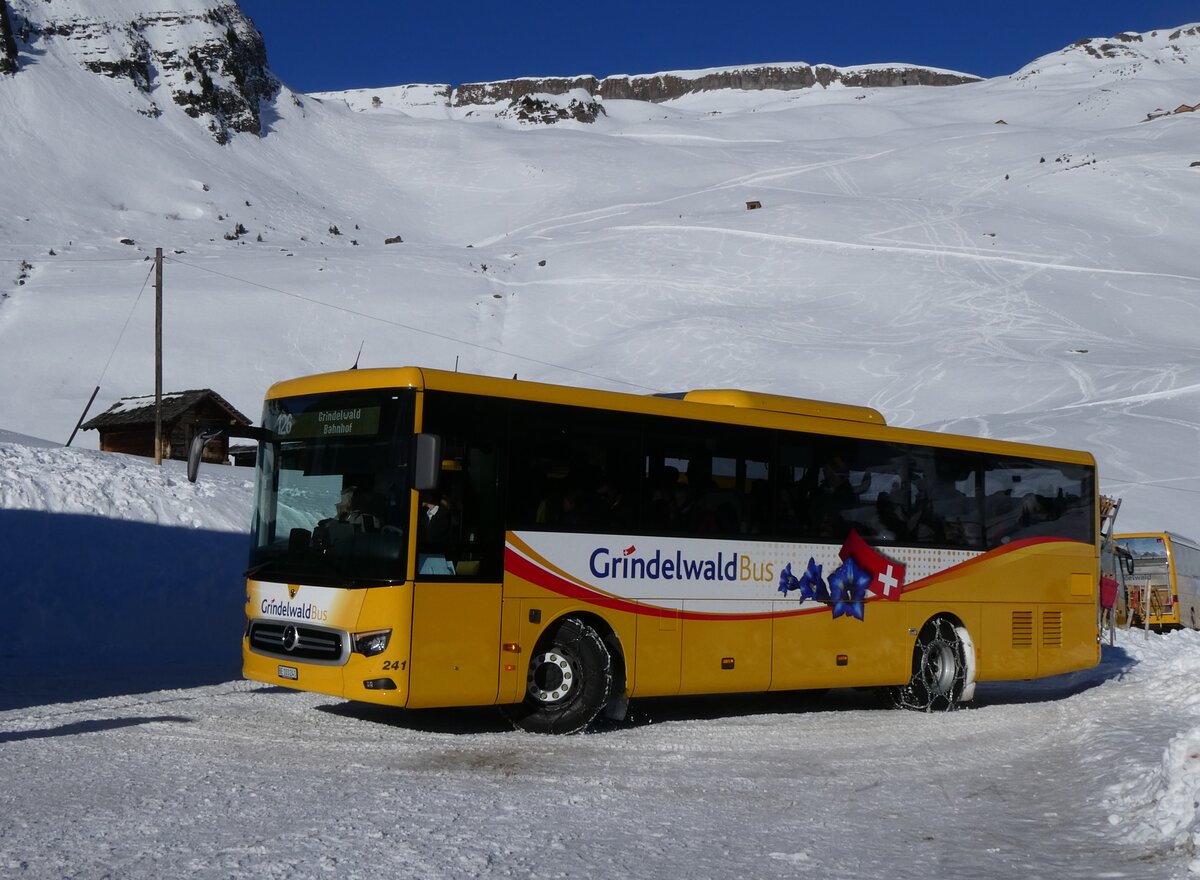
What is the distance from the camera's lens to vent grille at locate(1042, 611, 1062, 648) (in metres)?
16.5

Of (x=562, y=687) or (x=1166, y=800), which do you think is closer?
(x=1166, y=800)

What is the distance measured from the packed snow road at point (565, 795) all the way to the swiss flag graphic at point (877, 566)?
1.72 metres

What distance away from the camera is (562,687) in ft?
37.7

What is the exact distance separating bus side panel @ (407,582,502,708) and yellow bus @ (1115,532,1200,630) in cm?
2362

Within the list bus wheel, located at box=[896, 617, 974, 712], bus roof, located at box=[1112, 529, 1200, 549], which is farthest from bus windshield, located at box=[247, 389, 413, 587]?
bus roof, located at box=[1112, 529, 1200, 549]

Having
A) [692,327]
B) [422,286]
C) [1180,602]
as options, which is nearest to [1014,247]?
[692,327]

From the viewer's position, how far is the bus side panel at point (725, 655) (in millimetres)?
12453

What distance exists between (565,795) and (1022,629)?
9336mm

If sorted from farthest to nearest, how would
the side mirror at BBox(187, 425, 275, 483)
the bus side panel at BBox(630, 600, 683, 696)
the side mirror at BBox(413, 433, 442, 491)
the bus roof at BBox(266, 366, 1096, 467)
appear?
the bus side panel at BBox(630, 600, 683, 696)
the bus roof at BBox(266, 366, 1096, 467)
the side mirror at BBox(187, 425, 275, 483)
the side mirror at BBox(413, 433, 442, 491)

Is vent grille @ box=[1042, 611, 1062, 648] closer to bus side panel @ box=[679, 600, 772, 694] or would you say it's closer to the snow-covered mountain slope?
bus side panel @ box=[679, 600, 772, 694]

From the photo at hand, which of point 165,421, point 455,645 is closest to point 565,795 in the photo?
point 455,645

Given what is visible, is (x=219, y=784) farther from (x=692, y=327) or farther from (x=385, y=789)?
(x=692, y=327)

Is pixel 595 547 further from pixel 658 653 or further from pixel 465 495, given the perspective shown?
pixel 465 495

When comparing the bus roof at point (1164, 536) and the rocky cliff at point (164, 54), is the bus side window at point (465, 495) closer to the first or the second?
the bus roof at point (1164, 536)
